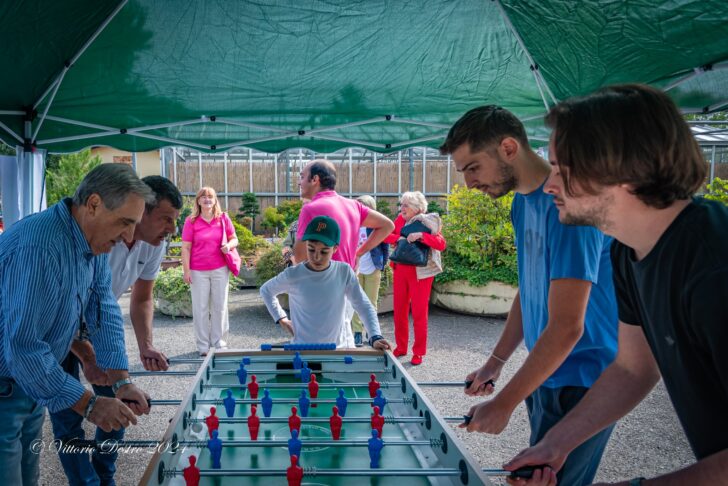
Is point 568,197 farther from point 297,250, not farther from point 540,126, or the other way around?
point 540,126

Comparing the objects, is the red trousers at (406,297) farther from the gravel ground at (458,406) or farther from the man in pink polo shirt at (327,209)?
the man in pink polo shirt at (327,209)

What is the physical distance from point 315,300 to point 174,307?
200 inches

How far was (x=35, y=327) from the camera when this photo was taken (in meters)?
1.82

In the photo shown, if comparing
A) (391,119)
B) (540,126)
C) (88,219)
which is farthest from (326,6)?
(540,126)

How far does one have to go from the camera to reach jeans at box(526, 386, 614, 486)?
1796 mm

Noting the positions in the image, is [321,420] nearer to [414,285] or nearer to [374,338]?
[374,338]

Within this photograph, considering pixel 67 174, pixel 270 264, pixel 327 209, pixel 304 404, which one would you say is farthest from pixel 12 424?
pixel 67 174

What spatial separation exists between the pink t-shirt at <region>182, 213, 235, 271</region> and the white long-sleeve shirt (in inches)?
103

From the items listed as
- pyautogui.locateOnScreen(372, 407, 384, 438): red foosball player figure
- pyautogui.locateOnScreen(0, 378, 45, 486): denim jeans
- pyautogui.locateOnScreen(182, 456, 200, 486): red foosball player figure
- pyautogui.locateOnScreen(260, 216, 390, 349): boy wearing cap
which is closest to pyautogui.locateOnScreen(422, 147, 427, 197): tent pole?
pyautogui.locateOnScreen(260, 216, 390, 349): boy wearing cap

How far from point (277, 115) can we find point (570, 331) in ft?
14.6

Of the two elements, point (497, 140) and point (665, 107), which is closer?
point (665, 107)

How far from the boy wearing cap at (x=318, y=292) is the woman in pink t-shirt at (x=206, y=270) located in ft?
8.56

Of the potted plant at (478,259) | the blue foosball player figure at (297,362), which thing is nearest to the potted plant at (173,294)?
the potted plant at (478,259)

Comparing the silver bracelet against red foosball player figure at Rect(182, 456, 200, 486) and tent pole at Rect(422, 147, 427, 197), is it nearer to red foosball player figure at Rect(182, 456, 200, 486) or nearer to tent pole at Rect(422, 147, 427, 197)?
red foosball player figure at Rect(182, 456, 200, 486)
